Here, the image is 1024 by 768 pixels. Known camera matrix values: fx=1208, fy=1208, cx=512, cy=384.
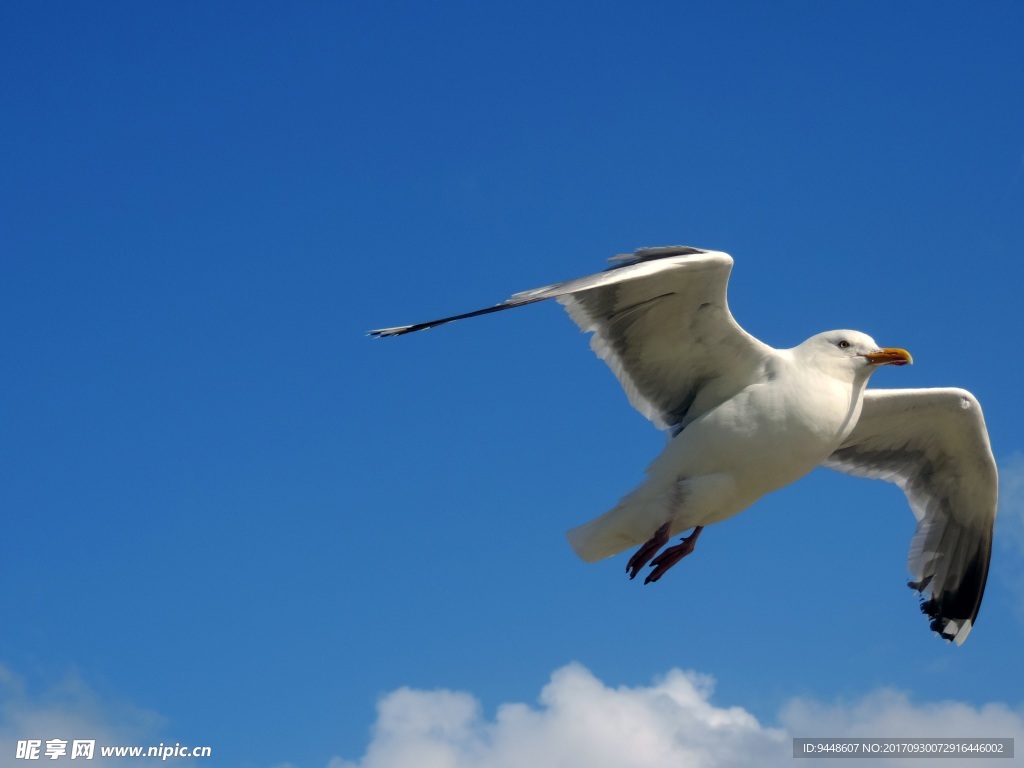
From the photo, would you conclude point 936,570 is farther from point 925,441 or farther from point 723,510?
point 723,510

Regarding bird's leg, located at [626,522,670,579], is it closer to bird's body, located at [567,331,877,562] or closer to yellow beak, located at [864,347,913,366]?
bird's body, located at [567,331,877,562]

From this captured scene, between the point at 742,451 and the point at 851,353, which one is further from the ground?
the point at 851,353

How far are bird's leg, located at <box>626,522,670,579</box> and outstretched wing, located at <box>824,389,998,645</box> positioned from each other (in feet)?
7.34

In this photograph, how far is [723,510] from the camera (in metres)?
8.69

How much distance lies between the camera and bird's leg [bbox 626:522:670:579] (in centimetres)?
864

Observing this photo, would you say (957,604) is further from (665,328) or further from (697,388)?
(665,328)

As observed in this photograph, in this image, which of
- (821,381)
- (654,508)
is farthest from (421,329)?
(821,381)

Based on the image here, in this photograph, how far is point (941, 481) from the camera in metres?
10.3

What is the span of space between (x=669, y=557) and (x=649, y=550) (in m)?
0.35

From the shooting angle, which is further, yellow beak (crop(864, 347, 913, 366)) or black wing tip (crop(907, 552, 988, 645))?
black wing tip (crop(907, 552, 988, 645))

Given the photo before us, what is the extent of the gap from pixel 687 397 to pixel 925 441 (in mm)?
2447

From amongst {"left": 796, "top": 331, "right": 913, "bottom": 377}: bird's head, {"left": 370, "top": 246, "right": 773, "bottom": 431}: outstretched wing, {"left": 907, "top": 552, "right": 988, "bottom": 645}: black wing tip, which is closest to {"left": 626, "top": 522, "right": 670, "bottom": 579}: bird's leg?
{"left": 370, "top": 246, "right": 773, "bottom": 431}: outstretched wing

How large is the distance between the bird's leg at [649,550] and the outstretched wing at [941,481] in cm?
224

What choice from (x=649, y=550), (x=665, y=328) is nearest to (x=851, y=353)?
(x=665, y=328)
